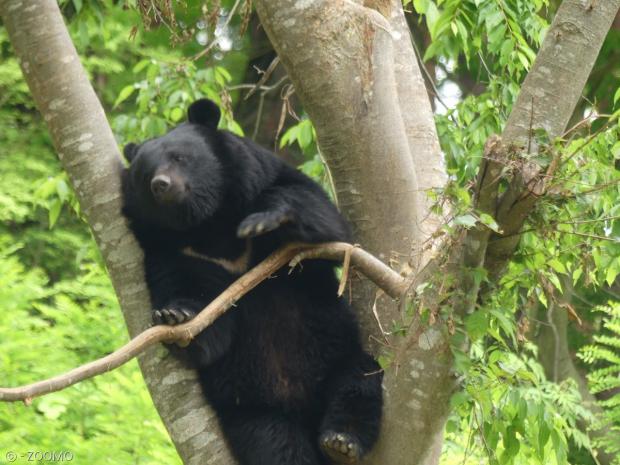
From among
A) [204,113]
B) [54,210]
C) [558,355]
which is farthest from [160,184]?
[558,355]

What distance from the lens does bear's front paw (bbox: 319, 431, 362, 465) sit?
11.3 feet

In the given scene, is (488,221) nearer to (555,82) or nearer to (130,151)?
(555,82)

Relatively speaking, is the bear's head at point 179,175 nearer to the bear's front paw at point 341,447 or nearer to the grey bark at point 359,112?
the grey bark at point 359,112

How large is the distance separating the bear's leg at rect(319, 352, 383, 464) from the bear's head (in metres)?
0.98

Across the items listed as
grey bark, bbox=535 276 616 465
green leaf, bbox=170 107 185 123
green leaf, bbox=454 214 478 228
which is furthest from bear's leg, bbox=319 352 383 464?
grey bark, bbox=535 276 616 465

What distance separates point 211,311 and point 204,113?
4.50ft

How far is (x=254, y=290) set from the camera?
4.20m

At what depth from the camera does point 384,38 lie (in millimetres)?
3666

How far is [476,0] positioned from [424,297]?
7.46 ft

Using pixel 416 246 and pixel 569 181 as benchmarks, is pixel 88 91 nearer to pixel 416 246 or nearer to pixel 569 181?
pixel 416 246

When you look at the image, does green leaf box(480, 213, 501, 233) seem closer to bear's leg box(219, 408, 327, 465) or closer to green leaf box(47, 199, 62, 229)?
bear's leg box(219, 408, 327, 465)

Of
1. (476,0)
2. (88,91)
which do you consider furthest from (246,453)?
(476,0)

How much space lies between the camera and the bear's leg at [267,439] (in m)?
3.73

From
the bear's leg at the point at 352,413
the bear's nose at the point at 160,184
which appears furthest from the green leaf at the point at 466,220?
the bear's nose at the point at 160,184
